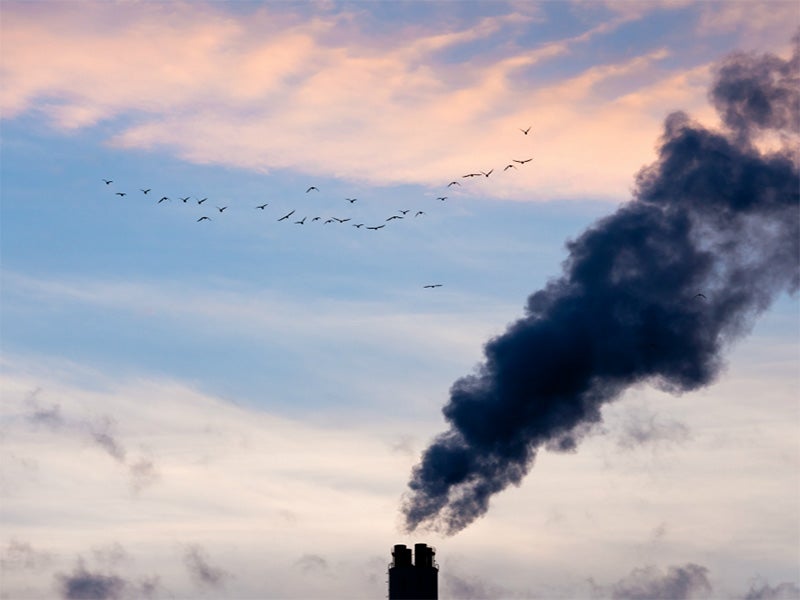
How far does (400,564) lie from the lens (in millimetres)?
126500

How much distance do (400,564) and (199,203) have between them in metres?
37.2

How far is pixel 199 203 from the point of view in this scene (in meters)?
108

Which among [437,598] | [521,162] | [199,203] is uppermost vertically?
[521,162]

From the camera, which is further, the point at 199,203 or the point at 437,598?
the point at 437,598

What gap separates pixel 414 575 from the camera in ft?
412

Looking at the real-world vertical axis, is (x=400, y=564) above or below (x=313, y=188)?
below

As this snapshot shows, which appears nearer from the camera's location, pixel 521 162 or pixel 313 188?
pixel 313 188

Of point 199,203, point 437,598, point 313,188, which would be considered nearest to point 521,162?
point 313,188

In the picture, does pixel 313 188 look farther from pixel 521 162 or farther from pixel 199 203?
pixel 521 162

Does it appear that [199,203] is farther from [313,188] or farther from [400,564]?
[400,564]

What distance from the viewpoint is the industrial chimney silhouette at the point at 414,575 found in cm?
12544

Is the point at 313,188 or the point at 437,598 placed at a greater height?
the point at 313,188

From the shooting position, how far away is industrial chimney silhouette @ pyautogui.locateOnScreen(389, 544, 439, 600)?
412 ft

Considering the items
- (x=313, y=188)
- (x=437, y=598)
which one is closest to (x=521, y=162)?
(x=313, y=188)
